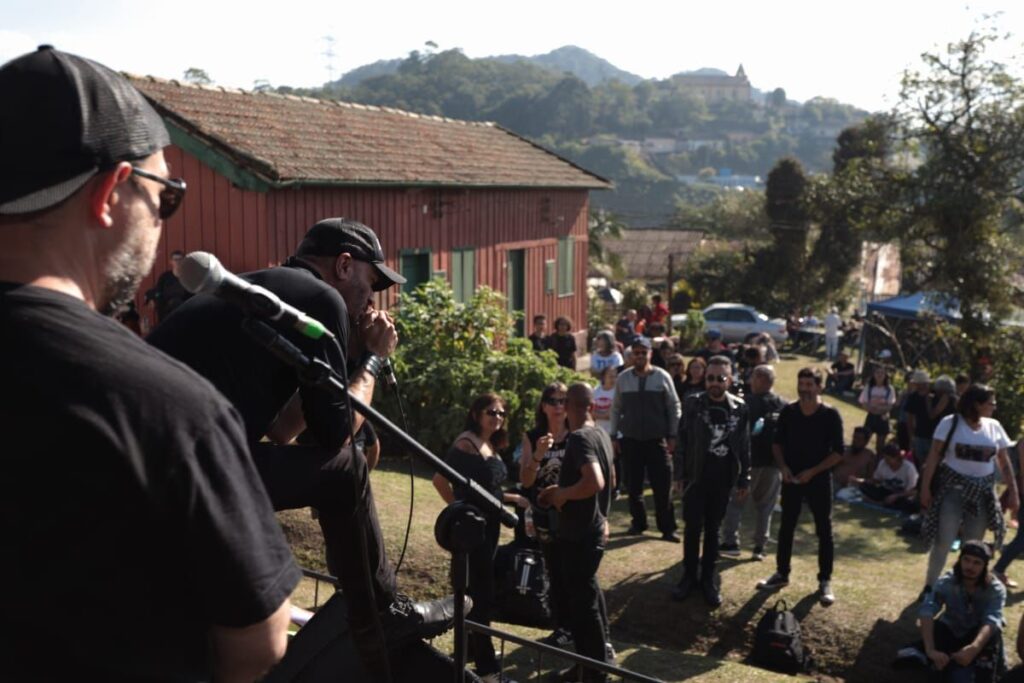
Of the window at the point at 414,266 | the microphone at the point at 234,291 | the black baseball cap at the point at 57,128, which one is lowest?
the window at the point at 414,266

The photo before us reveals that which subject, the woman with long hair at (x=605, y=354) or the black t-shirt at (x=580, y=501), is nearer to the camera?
the black t-shirt at (x=580, y=501)

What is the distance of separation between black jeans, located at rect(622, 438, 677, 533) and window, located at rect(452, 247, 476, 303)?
8.78 m

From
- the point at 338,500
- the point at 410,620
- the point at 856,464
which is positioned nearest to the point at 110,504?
the point at 338,500

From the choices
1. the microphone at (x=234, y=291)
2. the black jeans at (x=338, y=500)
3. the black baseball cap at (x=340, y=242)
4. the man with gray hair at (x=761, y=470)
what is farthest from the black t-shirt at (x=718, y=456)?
the microphone at (x=234, y=291)

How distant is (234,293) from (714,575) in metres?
7.37

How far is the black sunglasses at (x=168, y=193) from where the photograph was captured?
1.67 m

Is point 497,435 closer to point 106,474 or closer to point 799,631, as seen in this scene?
point 799,631

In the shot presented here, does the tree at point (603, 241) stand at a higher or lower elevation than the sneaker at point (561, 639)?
higher

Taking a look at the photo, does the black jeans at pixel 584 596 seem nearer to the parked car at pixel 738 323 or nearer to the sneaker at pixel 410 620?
the sneaker at pixel 410 620

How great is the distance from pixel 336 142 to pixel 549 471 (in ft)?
35.5

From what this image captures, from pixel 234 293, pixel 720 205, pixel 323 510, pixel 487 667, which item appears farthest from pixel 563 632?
pixel 720 205

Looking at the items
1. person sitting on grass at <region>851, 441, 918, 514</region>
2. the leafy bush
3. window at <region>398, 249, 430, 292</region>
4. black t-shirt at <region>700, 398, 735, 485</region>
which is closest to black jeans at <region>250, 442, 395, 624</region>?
black t-shirt at <region>700, 398, 735, 485</region>

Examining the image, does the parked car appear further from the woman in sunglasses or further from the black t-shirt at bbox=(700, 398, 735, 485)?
the woman in sunglasses

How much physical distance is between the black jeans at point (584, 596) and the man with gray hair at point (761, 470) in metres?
3.25
